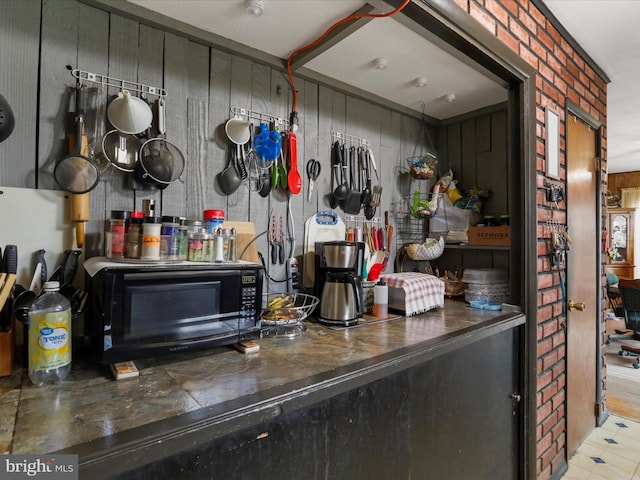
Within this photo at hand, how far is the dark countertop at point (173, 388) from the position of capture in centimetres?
64

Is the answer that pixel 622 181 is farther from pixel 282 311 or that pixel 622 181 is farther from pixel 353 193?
pixel 282 311

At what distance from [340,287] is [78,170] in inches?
40.6

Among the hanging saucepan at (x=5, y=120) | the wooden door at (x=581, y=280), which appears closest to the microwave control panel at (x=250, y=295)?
the hanging saucepan at (x=5, y=120)

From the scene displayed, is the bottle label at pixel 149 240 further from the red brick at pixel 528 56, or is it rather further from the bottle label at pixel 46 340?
the red brick at pixel 528 56

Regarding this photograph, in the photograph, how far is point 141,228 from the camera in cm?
108

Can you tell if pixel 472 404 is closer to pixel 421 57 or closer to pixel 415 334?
pixel 415 334

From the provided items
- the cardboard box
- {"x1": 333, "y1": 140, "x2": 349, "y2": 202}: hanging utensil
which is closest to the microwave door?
{"x1": 333, "y1": 140, "x2": 349, "y2": 202}: hanging utensil

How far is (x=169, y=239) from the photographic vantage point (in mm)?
1108

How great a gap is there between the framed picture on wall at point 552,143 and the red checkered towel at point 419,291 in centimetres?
84

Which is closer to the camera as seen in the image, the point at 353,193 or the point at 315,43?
the point at 315,43

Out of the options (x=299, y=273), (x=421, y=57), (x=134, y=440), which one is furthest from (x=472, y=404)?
(x=421, y=57)

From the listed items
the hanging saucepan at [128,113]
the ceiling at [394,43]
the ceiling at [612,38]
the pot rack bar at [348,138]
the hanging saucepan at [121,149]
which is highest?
the ceiling at [612,38]

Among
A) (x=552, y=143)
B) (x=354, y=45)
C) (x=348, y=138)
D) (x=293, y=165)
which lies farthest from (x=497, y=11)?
(x=293, y=165)

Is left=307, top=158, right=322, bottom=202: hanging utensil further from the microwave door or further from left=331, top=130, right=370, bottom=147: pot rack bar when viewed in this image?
the microwave door
